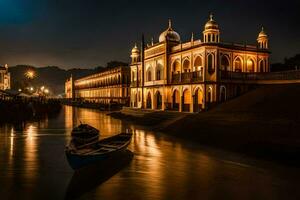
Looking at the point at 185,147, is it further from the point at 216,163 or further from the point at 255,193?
the point at 255,193

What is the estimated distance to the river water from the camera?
50.1 ft

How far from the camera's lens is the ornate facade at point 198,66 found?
137 ft

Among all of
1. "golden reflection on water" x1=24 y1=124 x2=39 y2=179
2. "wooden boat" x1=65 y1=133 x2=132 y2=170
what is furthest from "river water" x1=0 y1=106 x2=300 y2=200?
"wooden boat" x1=65 y1=133 x2=132 y2=170

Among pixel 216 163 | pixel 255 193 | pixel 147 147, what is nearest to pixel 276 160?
pixel 216 163

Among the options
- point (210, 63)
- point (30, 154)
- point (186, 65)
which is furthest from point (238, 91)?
point (30, 154)

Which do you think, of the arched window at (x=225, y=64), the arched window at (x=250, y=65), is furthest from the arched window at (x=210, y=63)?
the arched window at (x=250, y=65)

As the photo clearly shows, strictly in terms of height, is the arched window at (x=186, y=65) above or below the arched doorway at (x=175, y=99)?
above

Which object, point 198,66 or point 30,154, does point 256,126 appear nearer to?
point 30,154

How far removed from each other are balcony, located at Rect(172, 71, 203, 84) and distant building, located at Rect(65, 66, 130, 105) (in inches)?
1452

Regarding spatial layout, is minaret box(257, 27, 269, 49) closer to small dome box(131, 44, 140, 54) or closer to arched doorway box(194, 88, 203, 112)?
arched doorway box(194, 88, 203, 112)

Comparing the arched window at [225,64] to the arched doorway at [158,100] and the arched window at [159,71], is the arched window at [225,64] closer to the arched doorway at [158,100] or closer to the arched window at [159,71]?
the arched window at [159,71]

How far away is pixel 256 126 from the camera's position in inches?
1084

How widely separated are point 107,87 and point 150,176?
8527 cm

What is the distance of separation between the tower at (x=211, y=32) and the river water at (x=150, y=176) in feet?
68.9
